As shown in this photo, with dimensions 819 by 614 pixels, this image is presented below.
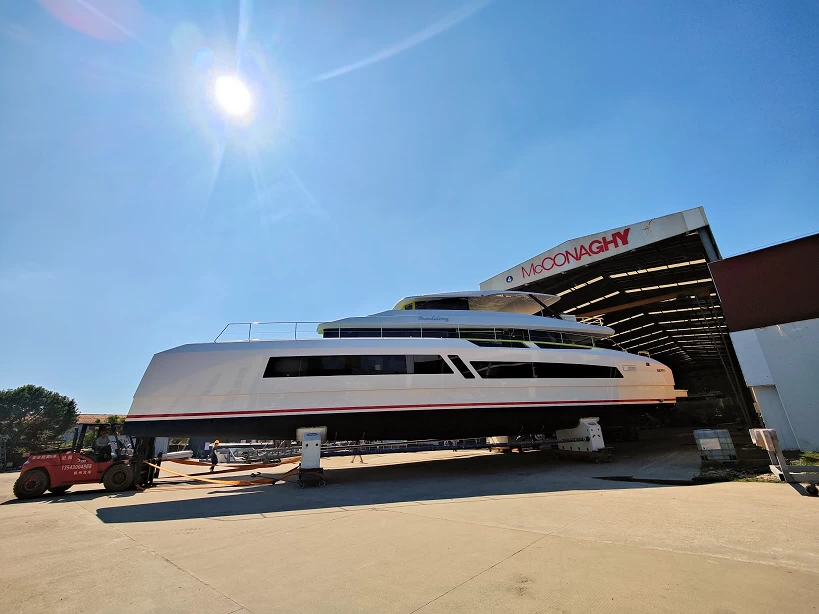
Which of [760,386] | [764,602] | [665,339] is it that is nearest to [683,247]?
[760,386]

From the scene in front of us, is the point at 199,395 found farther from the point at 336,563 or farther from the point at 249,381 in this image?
the point at 336,563

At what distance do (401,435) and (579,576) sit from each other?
7.33 m

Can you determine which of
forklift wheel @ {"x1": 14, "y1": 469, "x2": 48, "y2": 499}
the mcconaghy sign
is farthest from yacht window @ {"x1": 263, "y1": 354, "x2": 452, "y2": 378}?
the mcconaghy sign

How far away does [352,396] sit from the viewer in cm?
920

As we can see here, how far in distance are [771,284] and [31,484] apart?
20408 millimetres

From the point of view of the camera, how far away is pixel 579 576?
2.72 metres

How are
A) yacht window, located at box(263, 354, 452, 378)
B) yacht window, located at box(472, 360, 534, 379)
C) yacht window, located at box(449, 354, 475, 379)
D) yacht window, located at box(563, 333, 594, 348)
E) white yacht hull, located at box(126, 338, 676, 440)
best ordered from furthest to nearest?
yacht window, located at box(563, 333, 594, 348) → yacht window, located at box(472, 360, 534, 379) → yacht window, located at box(449, 354, 475, 379) → yacht window, located at box(263, 354, 452, 378) → white yacht hull, located at box(126, 338, 676, 440)

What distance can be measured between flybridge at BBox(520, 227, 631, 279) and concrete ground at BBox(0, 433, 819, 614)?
10433 mm

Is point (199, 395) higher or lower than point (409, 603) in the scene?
higher

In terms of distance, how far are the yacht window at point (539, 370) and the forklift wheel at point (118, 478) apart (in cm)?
924

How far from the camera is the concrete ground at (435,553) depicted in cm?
248

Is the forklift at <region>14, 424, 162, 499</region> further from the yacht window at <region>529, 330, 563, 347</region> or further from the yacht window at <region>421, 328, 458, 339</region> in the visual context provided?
the yacht window at <region>529, 330, 563, 347</region>

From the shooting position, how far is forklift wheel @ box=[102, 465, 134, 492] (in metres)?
9.05

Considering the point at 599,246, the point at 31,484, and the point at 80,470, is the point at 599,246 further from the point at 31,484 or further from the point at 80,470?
the point at 31,484
